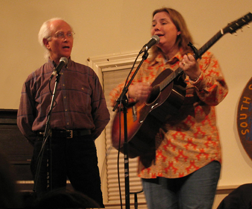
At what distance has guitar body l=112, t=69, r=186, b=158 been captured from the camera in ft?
5.34

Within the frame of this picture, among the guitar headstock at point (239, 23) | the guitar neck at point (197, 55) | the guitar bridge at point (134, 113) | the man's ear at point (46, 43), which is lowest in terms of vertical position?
the guitar bridge at point (134, 113)

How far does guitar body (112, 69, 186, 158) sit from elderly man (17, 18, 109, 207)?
0.60 m

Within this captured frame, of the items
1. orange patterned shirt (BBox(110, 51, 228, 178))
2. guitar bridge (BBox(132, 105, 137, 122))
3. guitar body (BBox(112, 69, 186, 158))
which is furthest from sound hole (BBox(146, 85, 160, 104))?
orange patterned shirt (BBox(110, 51, 228, 178))

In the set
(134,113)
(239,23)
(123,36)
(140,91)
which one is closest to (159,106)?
(140,91)

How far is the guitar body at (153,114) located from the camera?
5.34ft

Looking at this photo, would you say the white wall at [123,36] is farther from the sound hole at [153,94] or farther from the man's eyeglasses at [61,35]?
the sound hole at [153,94]

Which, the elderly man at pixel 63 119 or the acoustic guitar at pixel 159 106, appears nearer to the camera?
the acoustic guitar at pixel 159 106

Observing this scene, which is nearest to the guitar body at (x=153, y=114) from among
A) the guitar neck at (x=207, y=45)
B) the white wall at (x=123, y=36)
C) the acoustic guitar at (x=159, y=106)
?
the acoustic guitar at (x=159, y=106)

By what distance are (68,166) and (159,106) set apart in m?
1.09

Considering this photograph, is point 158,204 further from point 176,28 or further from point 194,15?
point 194,15

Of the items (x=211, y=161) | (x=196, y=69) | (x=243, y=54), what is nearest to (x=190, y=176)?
(x=211, y=161)

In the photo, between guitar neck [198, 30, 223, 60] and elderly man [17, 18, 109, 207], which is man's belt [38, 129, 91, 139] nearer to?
elderly man [17, 18, 109, 207]

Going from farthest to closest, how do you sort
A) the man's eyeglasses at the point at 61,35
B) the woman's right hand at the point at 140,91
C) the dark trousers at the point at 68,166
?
the man's eyeglasses at the point at 61,35
the dark trousers at the point at 68,166
the woman's right hand at the point at 140,91

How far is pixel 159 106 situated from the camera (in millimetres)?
1678
